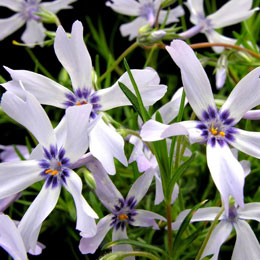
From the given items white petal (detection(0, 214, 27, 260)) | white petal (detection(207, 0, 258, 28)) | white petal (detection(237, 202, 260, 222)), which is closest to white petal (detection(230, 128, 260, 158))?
white petal (detection(237, 202, 260, 222))

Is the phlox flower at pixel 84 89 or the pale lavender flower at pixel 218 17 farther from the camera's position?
the pale lavender flower at pixel 218 17

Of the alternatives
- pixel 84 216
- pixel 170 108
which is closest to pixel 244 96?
pixel 170 108

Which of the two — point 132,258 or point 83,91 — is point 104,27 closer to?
point 83,91

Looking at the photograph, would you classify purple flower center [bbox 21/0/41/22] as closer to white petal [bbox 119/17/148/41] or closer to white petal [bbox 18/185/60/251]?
white petal [bbox 119/17/148/41]

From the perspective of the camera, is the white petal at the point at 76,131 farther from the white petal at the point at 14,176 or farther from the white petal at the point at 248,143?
the white petal at the point at 248,143

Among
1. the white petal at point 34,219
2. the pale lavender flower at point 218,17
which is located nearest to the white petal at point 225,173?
the white petal at point 34,219

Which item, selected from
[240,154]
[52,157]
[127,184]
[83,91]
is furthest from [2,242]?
[240,154]

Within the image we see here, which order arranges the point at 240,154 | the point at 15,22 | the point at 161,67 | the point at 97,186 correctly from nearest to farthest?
the point at 97,186, the point at 240,154, the point at 15,22, the point at 161,67

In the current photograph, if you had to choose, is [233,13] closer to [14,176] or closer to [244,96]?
[244,96]
